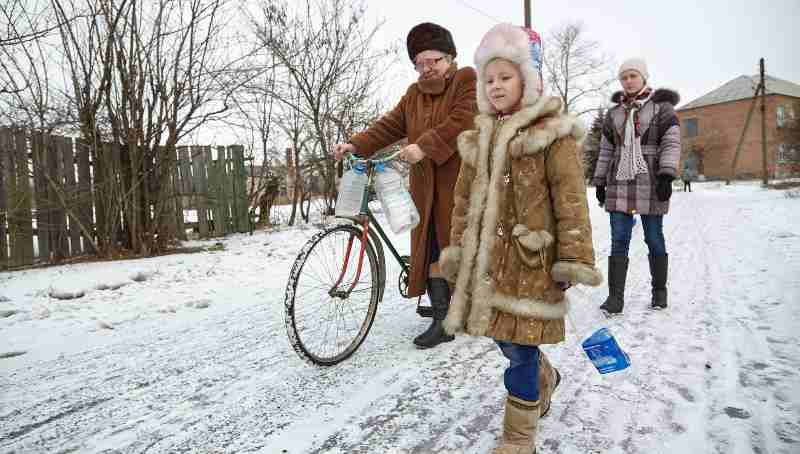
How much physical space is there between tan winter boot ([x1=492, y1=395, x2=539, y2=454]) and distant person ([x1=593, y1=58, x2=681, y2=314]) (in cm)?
210

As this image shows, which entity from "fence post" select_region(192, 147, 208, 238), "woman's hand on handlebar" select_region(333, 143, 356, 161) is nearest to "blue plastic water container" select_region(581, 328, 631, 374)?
"woman's hand on handlebar" select_region(333, 143, 356, 161)

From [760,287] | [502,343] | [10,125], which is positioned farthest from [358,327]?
[10,125]

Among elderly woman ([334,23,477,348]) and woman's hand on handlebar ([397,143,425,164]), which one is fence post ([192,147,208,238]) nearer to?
elderly woman ([334,23,477,348])

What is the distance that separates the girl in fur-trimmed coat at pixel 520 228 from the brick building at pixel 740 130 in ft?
154

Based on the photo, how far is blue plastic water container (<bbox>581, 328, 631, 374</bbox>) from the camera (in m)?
1.96

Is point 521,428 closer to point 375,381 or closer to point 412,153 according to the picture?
point 375,381

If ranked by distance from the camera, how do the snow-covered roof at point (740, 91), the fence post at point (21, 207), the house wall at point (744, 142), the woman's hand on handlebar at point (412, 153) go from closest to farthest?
1. the woman's hand on handlebar at point (412, 153)
2. the fence post at point (21, 207)
3. the house wall at point (744, 142)
4. the snow-covered roof at point (740, 91)

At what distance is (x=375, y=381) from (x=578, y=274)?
138 cm

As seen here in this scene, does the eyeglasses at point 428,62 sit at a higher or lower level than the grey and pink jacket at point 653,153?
higher

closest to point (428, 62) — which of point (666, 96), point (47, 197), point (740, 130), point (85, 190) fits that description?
point (666, 96)

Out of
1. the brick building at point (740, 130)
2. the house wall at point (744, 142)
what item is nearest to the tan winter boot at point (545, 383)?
the brick building at point (740, 130)

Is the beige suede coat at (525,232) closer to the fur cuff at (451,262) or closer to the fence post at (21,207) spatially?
the fur cuff at (451,262)

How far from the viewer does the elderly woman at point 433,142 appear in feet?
9.54

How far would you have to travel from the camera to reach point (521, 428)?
183 centimetres
